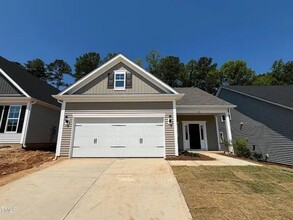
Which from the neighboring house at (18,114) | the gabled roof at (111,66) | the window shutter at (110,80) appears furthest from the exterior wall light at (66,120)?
the neighboring house at (18,114)

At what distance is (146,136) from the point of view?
9523mm

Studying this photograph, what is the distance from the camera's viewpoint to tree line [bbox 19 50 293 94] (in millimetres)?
29975

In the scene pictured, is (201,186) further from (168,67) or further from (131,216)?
(168,67)

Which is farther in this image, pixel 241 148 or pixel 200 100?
pixel 200 100

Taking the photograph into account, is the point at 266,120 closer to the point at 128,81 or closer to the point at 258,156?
the point at 258,156

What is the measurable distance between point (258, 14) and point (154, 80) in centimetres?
855

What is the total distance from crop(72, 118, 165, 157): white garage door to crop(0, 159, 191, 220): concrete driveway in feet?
10.4

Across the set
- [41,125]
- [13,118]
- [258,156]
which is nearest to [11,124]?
[13,118]

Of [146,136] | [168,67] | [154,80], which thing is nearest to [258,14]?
[154,80]

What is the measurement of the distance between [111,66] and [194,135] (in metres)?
8.20

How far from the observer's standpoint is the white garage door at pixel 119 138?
931cm

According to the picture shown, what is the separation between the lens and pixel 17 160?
8.20 meters

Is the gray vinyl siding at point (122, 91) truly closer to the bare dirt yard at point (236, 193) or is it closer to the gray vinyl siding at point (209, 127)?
the gray vinyl siding at point (209, 127)

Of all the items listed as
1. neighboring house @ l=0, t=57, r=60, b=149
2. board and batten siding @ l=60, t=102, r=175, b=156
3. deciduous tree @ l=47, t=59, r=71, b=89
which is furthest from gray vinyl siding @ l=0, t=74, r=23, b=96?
deciduous tree @ l=47, t=59, r=71, b=89
